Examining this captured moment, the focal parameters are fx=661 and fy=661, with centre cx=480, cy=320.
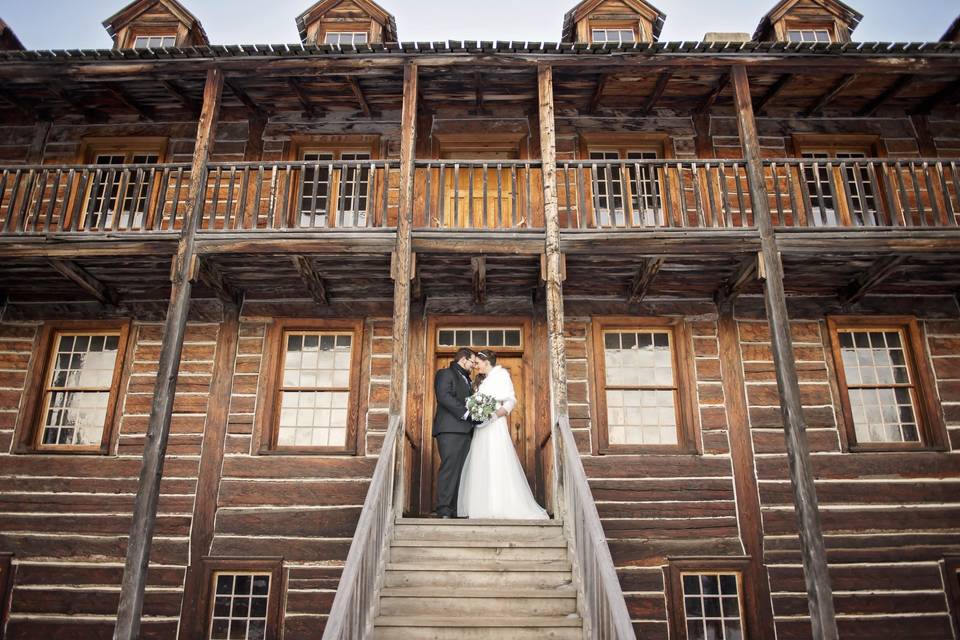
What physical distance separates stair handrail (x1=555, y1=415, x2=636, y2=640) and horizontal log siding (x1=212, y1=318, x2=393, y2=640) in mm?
3751

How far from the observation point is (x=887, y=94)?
11148 millimetres

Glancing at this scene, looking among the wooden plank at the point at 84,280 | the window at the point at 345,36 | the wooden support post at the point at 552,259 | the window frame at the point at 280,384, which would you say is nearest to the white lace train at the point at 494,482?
the wooden support post at the point at 552,259

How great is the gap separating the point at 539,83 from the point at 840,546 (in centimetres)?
812

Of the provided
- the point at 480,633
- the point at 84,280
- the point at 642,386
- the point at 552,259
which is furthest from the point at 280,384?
the point at 480,633

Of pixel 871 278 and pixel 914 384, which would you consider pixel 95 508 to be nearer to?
pixel 871 278

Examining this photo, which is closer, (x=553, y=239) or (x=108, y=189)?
(x=553, y=239)

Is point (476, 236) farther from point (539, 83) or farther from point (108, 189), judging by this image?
point (108, 189)

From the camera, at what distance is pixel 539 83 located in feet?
31.7

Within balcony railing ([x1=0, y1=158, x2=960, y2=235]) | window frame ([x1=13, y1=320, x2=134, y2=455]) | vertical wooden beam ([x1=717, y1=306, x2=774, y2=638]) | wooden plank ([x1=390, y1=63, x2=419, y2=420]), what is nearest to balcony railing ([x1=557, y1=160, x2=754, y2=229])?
balcony railing ([x1=0, y1=158, x2=960, y2=235])

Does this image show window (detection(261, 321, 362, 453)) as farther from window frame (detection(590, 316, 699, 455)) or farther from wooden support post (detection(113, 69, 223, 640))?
window frame (detection(590, 316, 699, 455))

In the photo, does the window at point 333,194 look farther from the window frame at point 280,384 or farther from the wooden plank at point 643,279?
the wooden plank at point 643,279

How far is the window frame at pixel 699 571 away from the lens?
9344 millimetres

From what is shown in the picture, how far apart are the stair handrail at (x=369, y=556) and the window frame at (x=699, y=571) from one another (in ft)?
15.0

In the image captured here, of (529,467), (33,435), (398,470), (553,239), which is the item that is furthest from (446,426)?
(33,435)
